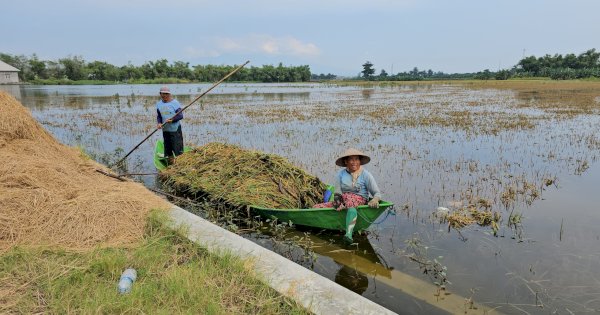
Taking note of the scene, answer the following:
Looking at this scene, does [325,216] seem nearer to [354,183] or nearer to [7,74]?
[354,183]

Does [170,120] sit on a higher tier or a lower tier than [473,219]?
higher

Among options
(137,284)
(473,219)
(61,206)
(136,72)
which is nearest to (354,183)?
(473,219)

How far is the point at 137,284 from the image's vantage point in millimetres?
3180

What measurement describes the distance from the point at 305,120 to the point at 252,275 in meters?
14.9

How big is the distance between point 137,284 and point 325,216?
9.27ft

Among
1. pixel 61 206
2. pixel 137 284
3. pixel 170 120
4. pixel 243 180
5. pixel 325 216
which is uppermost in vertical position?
pixel 170 120

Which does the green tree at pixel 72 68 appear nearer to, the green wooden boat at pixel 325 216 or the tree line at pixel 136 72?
the tree line at pixel 136 72

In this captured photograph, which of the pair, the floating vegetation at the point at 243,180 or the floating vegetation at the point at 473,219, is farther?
the floating vegetation at the point at 243,180

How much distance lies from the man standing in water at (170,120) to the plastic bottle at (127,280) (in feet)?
17.2

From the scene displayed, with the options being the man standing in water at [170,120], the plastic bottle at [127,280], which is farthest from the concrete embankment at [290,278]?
the man standing in water at [170,120]

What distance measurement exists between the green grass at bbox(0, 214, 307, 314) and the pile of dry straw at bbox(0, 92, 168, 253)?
1.03 feet

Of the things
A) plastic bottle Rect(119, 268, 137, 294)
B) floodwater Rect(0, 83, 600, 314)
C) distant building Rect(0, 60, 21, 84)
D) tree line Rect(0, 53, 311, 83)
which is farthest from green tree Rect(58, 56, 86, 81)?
plastic bottle Rect(119, 268, 137, 294)

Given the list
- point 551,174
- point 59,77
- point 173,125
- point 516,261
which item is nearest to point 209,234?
point 516,261

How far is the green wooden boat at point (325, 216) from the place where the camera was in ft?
16.6
